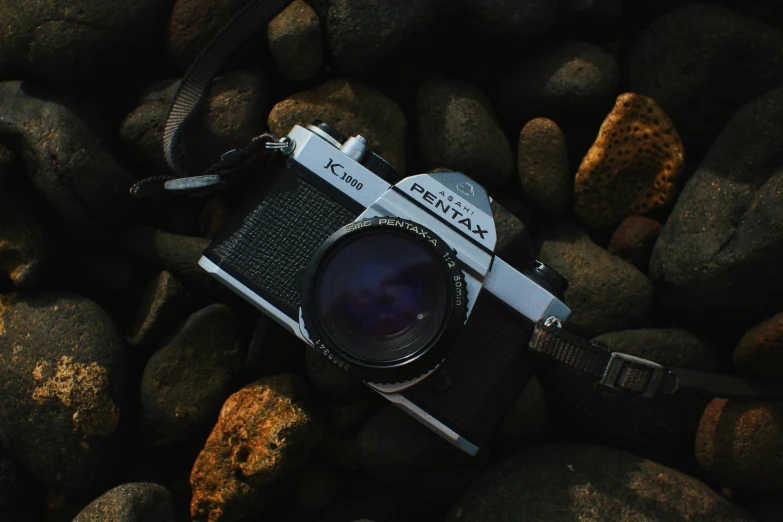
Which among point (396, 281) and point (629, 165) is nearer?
point (396, 281)

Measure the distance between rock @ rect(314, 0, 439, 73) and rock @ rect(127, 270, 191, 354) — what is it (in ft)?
2.35

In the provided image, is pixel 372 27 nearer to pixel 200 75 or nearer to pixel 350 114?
pixel 350 114

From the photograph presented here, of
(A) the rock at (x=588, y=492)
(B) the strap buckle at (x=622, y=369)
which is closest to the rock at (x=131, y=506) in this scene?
(A) the rock at (x=588, y=492)

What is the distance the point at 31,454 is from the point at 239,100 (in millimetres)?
999

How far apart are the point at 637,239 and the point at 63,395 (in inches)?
57.9

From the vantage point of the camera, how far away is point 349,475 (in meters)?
1.89

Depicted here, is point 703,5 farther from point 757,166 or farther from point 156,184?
point 156,184

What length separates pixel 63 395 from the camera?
1.69 metres

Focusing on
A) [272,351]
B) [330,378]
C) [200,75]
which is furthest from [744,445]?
[200,75]

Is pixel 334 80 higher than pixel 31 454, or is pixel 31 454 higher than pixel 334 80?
pixel 334 80

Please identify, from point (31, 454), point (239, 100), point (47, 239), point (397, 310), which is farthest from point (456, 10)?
point (31, 454)

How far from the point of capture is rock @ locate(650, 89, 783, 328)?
169cm

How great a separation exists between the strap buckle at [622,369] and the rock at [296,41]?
3.44 feet

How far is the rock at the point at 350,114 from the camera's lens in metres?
1.83
